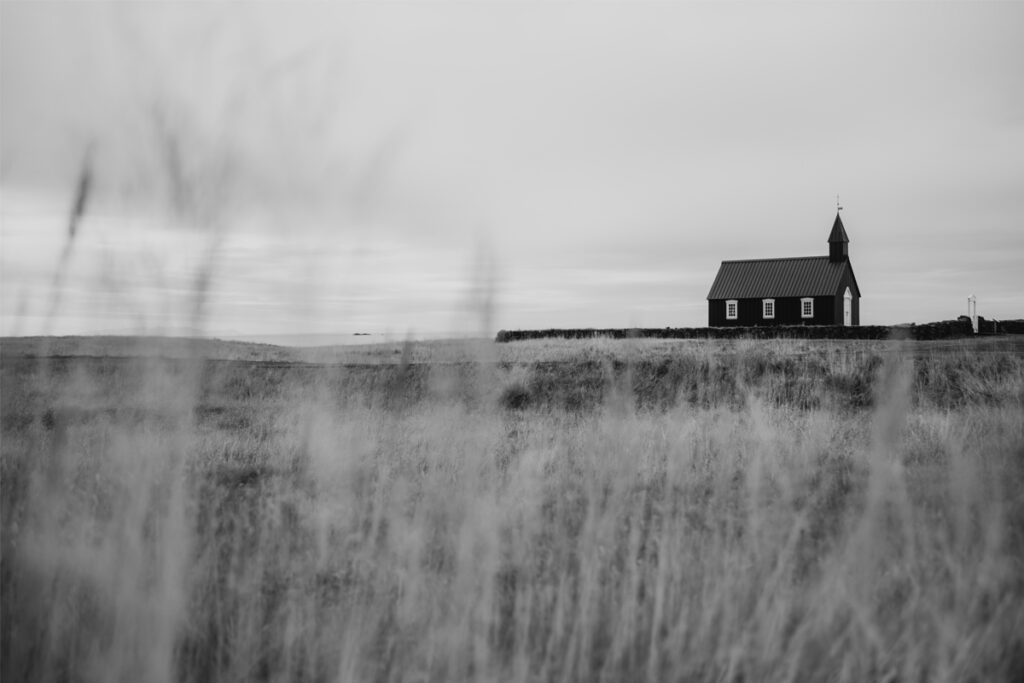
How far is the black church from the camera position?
43.6 metres

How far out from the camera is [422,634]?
3170 millimetres

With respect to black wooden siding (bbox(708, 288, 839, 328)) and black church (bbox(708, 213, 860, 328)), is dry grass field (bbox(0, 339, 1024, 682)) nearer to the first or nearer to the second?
black wooden siding (bbox(708, 288, 839, 328))

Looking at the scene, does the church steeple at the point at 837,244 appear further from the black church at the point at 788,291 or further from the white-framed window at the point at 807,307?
the white-framed window at the point at 807,307

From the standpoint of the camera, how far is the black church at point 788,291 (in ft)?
143

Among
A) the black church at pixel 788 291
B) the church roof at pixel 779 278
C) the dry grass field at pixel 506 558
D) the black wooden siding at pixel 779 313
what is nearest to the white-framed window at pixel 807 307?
the black church at pixel 788 291

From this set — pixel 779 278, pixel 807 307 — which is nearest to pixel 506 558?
pixel 807 307

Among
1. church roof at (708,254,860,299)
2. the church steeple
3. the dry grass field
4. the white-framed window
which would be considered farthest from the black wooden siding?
the dry grass field

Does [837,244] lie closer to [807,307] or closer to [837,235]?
[837,235]

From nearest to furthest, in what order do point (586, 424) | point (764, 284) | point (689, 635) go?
point (689, 635), point (586, 424), point (764, 284)

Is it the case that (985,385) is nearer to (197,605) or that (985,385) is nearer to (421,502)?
(421,502)

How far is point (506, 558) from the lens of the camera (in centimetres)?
388

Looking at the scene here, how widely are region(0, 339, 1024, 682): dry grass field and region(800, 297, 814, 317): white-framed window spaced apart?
39245 mm

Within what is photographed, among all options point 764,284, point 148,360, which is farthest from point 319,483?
point 764,284

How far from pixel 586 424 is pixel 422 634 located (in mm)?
6588
